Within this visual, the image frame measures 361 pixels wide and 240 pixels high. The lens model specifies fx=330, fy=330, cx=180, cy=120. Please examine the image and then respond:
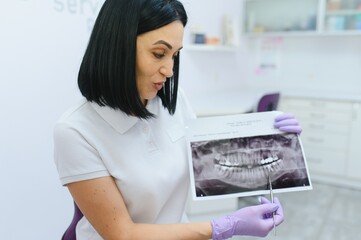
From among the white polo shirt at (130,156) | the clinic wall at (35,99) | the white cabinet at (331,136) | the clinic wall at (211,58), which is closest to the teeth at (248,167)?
the white polo shirt at (130,156)

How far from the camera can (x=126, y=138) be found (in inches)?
37.6

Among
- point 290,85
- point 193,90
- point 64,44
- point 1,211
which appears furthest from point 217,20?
point 1,211

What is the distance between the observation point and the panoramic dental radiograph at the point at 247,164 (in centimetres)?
96

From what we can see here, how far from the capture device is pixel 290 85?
3.98 meters

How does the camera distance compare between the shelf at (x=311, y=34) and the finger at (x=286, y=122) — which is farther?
the shelf at (x=311, y=34)

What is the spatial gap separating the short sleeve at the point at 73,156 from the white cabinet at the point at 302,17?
128 inches

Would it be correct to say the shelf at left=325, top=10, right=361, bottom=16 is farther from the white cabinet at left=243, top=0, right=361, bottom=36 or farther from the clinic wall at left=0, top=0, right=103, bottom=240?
the clinic wall at left=0, top=0, right=103, bottom=240

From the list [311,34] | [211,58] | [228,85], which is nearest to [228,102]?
[211,58]

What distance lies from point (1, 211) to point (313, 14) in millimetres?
3409

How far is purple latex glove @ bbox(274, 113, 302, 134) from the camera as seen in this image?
0.99 m

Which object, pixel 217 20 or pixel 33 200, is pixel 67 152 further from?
pixel 217 20

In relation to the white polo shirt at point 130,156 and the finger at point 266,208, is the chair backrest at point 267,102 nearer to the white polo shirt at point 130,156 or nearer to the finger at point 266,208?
the white polo shirt at point 130,156

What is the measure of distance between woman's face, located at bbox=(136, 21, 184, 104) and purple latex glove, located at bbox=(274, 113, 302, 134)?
0.36 metres

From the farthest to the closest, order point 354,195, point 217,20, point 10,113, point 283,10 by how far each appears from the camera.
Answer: point 283,10 < point 217,20 < point 354,195 < point 10,113
